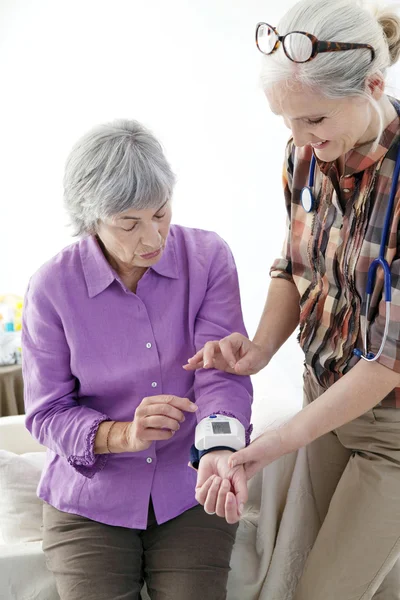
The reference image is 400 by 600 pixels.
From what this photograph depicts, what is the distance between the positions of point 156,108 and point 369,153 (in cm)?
245

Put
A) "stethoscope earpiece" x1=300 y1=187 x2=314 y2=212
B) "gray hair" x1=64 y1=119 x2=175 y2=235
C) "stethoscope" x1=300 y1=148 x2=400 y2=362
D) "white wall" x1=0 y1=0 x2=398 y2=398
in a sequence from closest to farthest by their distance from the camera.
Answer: "stethoscope" x1=300 y1=148 x2=400 y2=362 → "gray hair" x1=64 y1=119 x2=175 y2=235 → "stethoscope earpiece" x1=300 y1=187 x2=314 y2=212 → "white wall" x1=0 y1=0 x2=398 y2=398

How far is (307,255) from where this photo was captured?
1.72 m

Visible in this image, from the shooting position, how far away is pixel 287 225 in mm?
1813

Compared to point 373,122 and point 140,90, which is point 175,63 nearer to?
point 140,90

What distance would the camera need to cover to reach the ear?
1405mm

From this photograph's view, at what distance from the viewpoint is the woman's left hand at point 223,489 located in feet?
4.99

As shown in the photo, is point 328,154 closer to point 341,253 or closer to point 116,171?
point 341,253

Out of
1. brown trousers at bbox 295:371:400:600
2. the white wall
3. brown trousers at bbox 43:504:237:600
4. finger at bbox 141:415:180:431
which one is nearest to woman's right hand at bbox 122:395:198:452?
finger at bbox 141:415:180:431

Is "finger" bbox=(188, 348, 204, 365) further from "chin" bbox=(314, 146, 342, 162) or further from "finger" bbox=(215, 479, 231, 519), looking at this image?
"chin" bbox=(314, 146, 342, 162)

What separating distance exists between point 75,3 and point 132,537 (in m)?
3.00

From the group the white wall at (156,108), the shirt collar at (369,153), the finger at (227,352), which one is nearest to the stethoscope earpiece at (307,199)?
the shirt collar at (369,153)

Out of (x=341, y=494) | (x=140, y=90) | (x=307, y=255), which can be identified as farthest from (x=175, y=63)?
(x=341, y=494)

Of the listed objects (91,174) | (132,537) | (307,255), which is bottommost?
A: (132,537)

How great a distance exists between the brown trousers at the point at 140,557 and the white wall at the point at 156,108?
123 centimetres
